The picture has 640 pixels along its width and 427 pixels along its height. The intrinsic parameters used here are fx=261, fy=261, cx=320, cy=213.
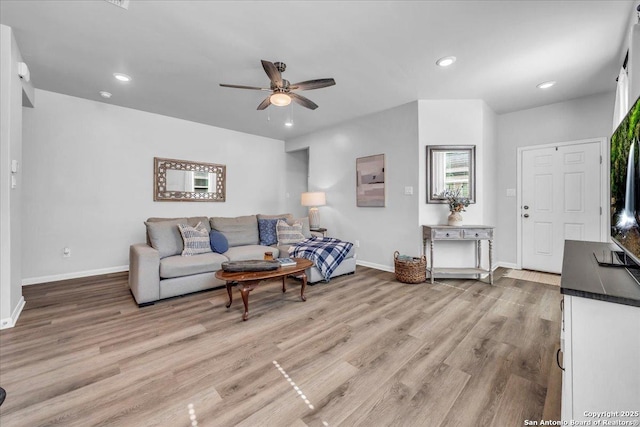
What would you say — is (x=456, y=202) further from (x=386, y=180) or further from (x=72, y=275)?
(x=72, y=275)

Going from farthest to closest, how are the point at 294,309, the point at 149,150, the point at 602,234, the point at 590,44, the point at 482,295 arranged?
the point at 149,150, the point at 602,234, the point at 482,295, the point at 294,309, the point at 590,44

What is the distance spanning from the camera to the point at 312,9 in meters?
2.04

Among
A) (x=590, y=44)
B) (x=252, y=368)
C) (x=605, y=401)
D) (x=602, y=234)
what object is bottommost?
(x=252, y=368)

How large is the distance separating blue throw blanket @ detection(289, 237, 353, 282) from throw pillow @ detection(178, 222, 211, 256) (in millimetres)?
1161

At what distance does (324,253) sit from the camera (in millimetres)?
3568

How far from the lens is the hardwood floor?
4.55 ft

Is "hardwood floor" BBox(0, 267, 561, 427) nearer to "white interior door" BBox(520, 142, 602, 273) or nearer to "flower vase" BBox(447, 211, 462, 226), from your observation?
"flower vase" BBox(447, 211, 462, 226)

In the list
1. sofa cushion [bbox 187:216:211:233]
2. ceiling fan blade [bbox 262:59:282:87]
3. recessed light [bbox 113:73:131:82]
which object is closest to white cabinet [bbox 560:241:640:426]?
ceiling fan blade [bbox 262:59:282:87]

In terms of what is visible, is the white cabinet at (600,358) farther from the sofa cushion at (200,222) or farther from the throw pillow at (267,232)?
the sofa cushion at (200,222)

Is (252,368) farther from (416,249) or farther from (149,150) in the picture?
(149,150)

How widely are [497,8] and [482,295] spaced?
2845 mm

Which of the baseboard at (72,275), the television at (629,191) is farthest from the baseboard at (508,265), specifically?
the baseboard at (72,275)

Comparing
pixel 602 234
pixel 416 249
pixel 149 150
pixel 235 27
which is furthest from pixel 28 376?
pixel 602 234

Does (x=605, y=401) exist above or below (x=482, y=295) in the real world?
above
